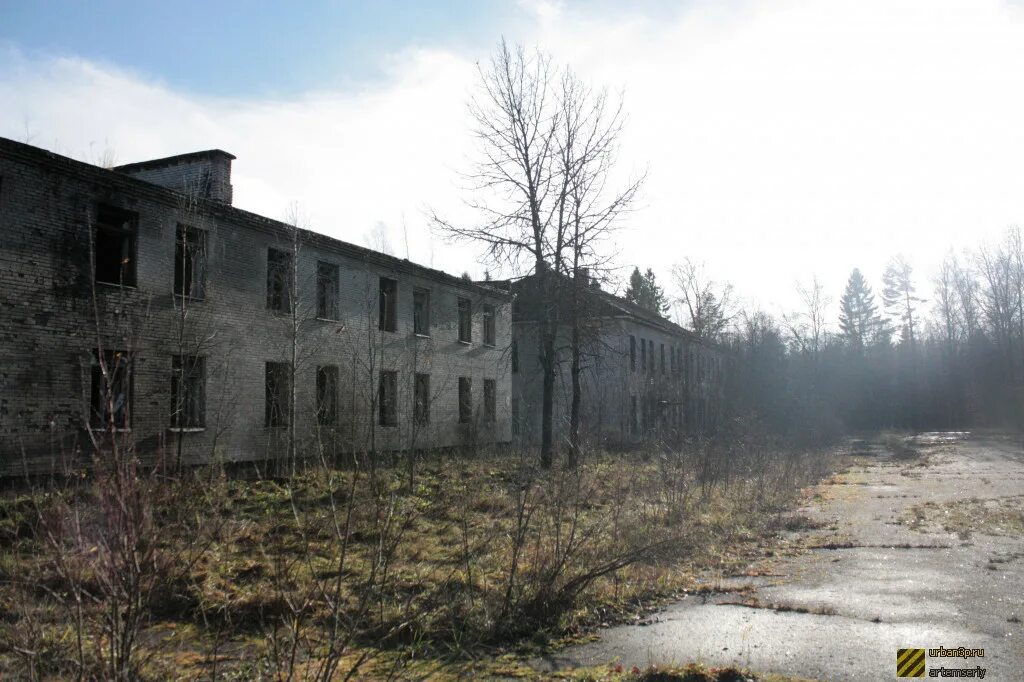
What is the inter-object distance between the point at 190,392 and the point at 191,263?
10.0ft

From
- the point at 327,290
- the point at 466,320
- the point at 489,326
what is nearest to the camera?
the point at 327,290

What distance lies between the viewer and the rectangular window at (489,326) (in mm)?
30656

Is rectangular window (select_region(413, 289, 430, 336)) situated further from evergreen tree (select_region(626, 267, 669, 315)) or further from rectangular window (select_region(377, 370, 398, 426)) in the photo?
evergreen tree (select_region(626, 267, 669, 315))

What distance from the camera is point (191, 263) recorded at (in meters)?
18.0

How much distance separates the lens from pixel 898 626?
752 centimetres

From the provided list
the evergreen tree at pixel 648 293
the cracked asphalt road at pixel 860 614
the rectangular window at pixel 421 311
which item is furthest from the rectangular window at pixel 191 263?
the evergreen tree at pixel 648 293

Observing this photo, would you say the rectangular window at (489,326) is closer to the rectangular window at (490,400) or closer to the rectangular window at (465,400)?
the rectangular window at (490,400)

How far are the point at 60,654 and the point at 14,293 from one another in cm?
1078

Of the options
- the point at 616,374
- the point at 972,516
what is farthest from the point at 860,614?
the point at 616,374

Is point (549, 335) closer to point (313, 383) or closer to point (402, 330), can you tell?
point (402, 330)

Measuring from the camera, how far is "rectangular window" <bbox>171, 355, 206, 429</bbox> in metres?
17.3

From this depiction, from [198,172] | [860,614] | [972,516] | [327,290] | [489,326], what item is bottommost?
[972,516]

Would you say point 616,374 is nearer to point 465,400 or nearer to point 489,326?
point 489,326

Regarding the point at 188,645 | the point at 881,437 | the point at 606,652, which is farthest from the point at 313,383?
the point at 881,437
